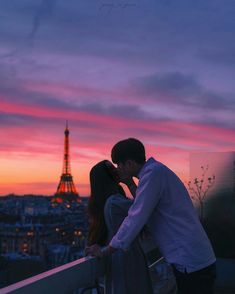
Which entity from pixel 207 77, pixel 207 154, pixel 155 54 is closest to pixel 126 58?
pixel 155 54

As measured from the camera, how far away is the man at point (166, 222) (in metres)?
2.07

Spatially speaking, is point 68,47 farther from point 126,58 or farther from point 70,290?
point 70,290

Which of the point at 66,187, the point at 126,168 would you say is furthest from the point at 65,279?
the point at 66,187

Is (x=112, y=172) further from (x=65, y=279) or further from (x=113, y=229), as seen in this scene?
(x=65, y=279)

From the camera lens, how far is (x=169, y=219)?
210 centimetres

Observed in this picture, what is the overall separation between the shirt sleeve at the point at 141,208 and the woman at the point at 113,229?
8.0 inches

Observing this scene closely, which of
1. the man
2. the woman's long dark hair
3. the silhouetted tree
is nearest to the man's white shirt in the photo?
the man

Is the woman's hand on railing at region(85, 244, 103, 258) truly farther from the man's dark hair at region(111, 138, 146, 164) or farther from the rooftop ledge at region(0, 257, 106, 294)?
the man's dark hair at region(111, 138, 146, 164)

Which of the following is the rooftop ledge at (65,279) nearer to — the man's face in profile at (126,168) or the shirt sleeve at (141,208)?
the shirt sleeve at (141,208)

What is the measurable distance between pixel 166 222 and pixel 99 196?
360 millimetres

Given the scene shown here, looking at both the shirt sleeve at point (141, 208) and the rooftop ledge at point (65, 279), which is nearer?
the rooftop ledge at point (65, 279)

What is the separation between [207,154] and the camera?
217 inches

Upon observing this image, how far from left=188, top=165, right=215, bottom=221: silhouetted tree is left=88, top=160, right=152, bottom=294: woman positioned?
11.2 feet

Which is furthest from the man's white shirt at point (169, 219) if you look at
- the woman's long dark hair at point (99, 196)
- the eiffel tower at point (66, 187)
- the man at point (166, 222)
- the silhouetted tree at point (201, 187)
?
the eiffel tower at point (66, 187)
